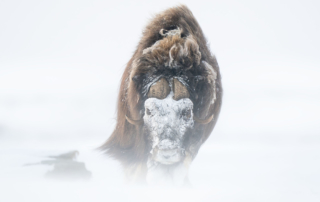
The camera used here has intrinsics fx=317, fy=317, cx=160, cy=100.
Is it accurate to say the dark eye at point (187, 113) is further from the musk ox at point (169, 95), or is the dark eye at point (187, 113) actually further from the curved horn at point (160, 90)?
the curved horn at point (160, 90)

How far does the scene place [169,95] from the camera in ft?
8.50

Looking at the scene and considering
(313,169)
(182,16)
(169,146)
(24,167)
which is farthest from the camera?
(182,16)

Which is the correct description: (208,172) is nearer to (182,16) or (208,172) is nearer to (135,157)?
(135,157)

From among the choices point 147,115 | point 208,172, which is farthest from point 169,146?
point 208,172

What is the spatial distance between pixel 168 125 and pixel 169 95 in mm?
281

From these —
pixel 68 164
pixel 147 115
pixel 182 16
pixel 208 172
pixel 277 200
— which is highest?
pixel 182 16

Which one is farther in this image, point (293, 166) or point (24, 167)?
point (293, 166)

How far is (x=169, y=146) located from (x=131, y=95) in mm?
668

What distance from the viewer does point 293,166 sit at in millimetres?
2941

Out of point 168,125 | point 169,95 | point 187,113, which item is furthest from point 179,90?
point 168,125

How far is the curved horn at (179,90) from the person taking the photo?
2561 mm

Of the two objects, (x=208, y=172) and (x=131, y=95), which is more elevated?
(x=131, y=95)

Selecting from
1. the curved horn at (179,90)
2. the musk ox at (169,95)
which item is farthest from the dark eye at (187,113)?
the curved horn at (179,90)

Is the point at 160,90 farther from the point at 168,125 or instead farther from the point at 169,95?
the point at 168,125
